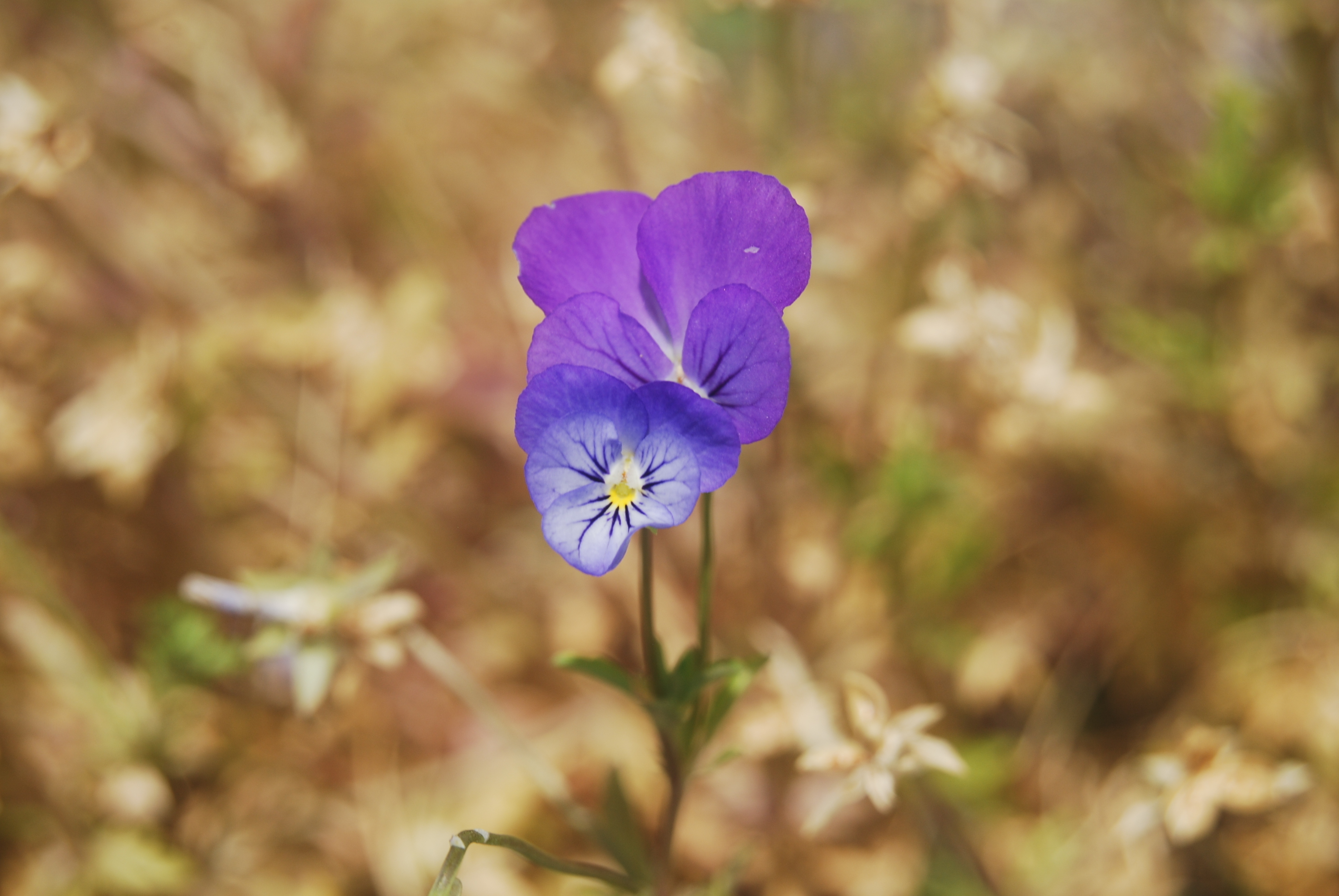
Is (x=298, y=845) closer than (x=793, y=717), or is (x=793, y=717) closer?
(x=793, y=717)

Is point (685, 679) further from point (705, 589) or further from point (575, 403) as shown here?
point (575, 403)

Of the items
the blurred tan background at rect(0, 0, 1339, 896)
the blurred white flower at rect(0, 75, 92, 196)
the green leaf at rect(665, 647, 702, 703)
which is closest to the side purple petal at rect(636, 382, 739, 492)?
the green leaf at rect(665, 647, 702, 703)

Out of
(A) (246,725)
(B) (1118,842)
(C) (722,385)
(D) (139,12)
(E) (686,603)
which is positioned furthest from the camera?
(D) (139,12)

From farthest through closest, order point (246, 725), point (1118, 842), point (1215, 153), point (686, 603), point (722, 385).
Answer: point (686, 603) < point (246, 725) < point (1215, 153) < point (1118, 842) < point (722, 385)

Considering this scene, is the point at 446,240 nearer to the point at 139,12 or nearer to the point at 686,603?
the point at 139,12

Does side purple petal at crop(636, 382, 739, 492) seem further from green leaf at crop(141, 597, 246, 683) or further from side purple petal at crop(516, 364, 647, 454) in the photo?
green leaf at crop(141, 597, 246, 683)

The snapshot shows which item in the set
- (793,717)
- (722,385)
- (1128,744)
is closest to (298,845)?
(793,717)

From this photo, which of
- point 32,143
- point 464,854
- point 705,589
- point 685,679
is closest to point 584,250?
point 705,589
